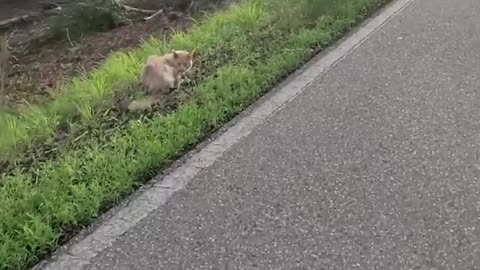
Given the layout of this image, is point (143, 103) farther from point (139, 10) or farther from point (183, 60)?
point (139, 10)

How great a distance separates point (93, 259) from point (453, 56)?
11.2 ft

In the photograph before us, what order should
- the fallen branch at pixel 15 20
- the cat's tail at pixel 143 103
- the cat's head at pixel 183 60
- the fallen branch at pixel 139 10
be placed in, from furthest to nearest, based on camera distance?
the fallen branch at pixel 15 20 → the fallen branch at pixel 139 10 → the cat's head at pixel 183 60 → the cat's tail at pixel 143 103

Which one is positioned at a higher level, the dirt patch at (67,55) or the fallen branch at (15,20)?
the dirt patch at (67,55)

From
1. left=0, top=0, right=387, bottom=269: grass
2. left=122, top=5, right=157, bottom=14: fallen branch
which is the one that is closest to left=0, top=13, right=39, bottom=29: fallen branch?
left=122, top=5, right=157, bottom=14: fallen branch

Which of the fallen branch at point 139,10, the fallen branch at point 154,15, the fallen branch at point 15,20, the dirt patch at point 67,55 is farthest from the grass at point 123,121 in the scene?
the fallen branch at point 15,20

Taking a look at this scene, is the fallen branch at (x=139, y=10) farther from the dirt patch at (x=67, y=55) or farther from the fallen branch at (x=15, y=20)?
the fallen branch at (x=15, y=20)

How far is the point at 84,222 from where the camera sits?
321cm

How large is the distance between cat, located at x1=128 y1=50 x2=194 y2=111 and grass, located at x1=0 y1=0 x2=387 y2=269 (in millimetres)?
102

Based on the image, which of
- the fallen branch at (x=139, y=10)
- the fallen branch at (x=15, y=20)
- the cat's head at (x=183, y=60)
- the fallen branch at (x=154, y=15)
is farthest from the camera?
the fallen branch at (x=15, y=20)

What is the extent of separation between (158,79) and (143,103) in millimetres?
216

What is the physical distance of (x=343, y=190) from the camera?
3463mm

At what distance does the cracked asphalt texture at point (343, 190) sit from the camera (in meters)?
2.94

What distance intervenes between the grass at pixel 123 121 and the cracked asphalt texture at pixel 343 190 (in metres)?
0.28

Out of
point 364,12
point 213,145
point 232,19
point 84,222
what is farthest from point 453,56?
point 84,222
